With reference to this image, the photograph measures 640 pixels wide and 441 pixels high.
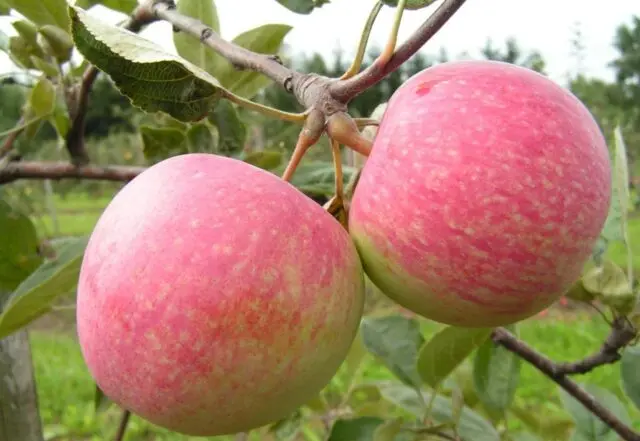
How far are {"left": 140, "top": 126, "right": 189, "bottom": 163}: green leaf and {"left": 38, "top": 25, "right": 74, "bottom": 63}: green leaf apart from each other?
139 mm

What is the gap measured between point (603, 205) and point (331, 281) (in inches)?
8.3

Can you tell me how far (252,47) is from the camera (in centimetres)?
88

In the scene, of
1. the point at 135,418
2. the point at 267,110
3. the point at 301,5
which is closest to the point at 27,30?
the point at 301,5

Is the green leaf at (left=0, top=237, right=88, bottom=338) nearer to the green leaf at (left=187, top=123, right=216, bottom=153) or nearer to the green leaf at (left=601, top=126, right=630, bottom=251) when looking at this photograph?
the green leaf at (left=187, top=123, right=216, bottom=153)

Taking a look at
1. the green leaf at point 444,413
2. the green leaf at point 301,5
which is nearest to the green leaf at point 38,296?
the green leaf at point 301,5

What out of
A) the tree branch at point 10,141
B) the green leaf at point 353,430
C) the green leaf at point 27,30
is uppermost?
the green leaf at point 27,30

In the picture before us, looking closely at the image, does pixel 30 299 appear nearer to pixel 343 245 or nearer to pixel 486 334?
pixel 343 245

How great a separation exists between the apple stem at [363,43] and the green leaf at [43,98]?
47 centimetres

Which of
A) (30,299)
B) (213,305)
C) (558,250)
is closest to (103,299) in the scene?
(213,305)

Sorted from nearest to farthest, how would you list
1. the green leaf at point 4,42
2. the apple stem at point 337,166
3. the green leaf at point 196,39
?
1. the apple stem at point 337,166
2. the green leaf at point 196,39
3. the green leaf at point 4,42

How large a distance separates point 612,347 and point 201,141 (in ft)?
1.76

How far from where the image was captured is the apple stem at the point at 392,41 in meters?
0.52

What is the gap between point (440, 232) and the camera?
514mm

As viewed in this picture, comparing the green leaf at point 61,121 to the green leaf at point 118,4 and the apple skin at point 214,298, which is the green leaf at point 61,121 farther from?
the apple skin at point 214,298
